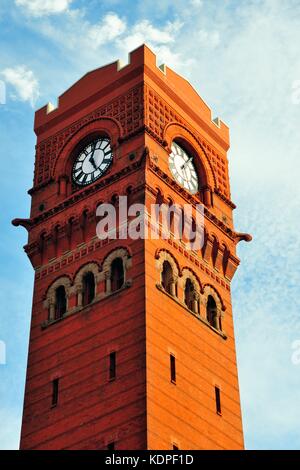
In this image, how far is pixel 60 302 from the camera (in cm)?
4866

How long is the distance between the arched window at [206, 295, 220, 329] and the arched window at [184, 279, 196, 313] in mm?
1361

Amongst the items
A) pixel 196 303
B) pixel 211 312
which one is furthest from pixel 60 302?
pixel 211 312

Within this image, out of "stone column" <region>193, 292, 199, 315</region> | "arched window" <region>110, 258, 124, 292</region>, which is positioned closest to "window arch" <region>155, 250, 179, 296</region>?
"stone column" <region>193, 292, 199, 315</region>

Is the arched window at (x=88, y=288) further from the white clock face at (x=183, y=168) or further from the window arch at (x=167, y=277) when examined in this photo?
the white clock face at (x=183, y=168)

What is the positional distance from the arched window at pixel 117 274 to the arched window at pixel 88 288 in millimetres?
1096

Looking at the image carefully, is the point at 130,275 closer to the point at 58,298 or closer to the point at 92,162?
the point at 58,298

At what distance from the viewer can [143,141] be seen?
163 ft

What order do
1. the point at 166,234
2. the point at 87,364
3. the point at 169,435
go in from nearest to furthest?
1. the point at 169,435
2. the point at 87,364
3. the point at 166,234

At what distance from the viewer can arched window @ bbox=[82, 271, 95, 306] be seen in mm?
47375

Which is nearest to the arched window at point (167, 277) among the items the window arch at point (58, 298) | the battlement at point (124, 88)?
the window arch at point (58, 298)
